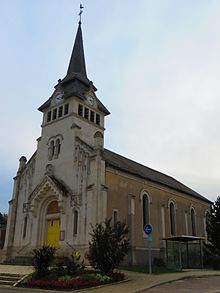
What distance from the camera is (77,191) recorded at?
91.8 feet

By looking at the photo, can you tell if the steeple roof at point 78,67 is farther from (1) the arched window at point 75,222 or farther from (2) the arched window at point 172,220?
(2) the arched window at point 172,220

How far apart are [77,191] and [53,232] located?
4753 mm

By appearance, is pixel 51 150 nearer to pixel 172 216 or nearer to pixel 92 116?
pixel 92 116

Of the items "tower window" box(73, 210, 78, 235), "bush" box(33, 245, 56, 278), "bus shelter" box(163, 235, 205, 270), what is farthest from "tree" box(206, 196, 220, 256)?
"bush" box(33, 245, 56, 278)

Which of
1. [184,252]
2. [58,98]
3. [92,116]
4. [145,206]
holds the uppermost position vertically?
[58,98]

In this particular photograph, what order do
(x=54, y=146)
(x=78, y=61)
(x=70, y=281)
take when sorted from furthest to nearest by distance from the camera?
(x=78, y=61) < (x=54, y=146) < (x=70, y=281)

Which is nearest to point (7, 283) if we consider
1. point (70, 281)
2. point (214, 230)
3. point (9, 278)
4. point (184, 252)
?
point (9, 278)

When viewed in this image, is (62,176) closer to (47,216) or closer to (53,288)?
(47,216)

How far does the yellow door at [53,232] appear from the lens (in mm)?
28817

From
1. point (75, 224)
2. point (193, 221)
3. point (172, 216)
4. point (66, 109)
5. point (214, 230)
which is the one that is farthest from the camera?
point (193, 221)

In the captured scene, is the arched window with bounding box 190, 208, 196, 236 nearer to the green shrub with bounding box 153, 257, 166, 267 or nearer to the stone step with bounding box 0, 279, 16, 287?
the green shrub with bounding box 153, 257, 166, 267

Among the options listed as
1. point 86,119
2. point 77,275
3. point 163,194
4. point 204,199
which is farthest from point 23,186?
point 204,199

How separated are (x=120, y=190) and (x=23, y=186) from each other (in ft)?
36.2

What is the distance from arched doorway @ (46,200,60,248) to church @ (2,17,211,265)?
0.09m
